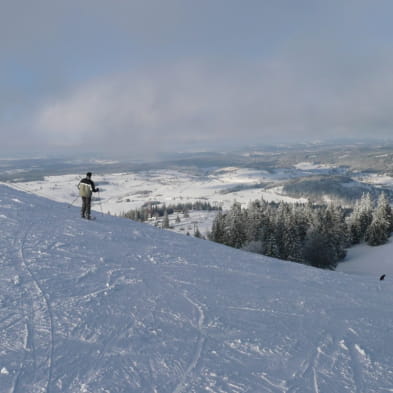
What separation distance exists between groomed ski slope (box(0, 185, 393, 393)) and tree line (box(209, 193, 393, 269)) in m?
31.2

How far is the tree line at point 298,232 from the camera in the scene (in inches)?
1634

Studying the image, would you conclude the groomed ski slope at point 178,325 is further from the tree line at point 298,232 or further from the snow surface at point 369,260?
the snow surface at point 369,260

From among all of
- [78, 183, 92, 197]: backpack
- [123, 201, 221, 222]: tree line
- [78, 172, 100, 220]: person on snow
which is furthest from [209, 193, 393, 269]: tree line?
[123, 201, 221, 222]: tree line

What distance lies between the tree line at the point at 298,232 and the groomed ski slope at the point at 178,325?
102 feet

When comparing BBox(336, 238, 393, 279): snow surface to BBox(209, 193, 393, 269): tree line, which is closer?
BBox(336, 238, 393, 279): snow surface

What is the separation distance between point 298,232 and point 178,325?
42.9 m

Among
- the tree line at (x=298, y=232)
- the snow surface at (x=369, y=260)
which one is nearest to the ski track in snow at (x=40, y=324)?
the tree line at (x=298, y=232)

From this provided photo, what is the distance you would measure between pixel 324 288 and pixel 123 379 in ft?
24.4

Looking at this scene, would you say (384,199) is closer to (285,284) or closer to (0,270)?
(285,284)

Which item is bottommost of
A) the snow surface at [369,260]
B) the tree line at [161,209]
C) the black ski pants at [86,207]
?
the tree line at [161,209]

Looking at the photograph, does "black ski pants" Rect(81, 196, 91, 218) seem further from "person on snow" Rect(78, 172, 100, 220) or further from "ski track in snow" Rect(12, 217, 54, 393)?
"ski track in snow" Rect(12, 217, 54, 393)

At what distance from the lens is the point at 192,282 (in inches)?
338

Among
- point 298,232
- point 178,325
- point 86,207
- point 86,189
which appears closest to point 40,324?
point 178,325

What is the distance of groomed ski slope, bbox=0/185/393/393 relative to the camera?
449 cm
